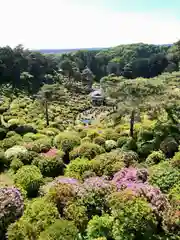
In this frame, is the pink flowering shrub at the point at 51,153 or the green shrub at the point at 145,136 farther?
the green shrub at the point at 145,136

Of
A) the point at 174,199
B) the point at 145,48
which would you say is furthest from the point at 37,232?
the point at 145,48

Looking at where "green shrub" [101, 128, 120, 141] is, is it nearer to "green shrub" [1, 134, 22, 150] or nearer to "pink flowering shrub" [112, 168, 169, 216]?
"green shrub" [1, 134, 22, 150]

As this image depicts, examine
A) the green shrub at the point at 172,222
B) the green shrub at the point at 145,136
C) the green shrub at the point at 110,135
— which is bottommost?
the green shrub at the point at 172,222

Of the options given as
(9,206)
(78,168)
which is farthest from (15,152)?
(9,206)

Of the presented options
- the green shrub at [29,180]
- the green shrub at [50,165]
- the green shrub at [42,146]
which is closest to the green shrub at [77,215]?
the green shrub at [29,180]

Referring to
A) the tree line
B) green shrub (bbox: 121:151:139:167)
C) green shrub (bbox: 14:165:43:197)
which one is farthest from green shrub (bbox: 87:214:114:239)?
the tree line

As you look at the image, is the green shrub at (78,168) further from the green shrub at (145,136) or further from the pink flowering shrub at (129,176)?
the green shrub at (145,136)
